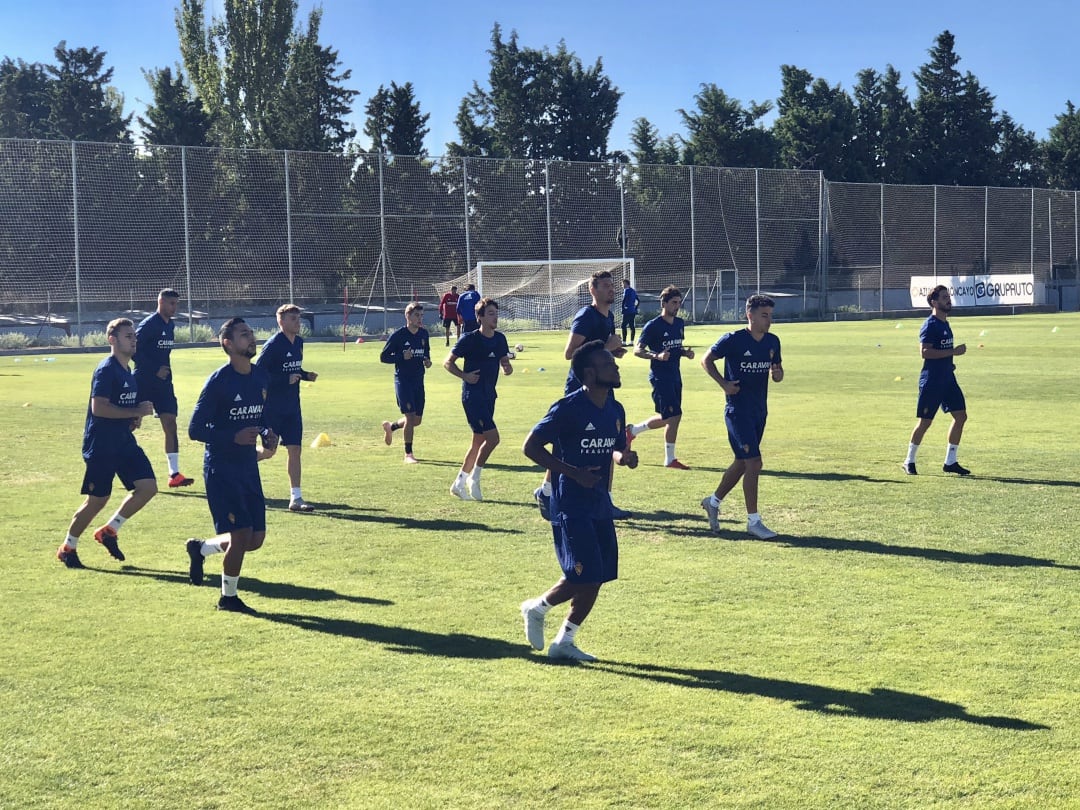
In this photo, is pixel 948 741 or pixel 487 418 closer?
pixel 948 741

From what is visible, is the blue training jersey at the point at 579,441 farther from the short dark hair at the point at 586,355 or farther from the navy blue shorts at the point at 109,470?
the navy blue shorts at the point at 109,470

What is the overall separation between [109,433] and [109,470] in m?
0.29

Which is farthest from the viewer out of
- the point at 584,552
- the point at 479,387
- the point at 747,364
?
the point at 479,387

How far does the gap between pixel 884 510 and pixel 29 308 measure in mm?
38950

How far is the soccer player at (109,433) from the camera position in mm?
9516

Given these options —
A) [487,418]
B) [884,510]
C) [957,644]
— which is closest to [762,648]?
[957,644]

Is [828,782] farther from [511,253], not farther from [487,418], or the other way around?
[511,253]

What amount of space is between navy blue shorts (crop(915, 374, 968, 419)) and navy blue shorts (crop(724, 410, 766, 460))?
12.6 feet

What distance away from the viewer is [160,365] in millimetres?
→ 13969

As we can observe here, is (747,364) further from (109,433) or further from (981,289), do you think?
(981,289)

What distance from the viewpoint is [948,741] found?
5.70m

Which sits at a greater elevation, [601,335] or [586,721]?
[601,335]

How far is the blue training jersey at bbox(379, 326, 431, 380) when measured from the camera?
48.8 ft

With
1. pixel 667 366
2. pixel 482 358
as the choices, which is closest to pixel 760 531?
pixel 482 358
